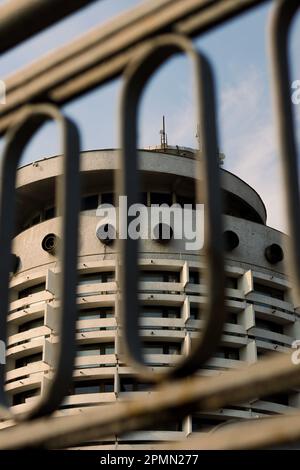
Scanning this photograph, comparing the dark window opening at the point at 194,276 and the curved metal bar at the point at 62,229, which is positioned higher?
the dark window opening at the point at 194,276

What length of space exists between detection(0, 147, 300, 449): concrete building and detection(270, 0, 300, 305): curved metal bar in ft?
117

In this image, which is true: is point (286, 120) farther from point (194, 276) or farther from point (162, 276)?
point (194, 276)

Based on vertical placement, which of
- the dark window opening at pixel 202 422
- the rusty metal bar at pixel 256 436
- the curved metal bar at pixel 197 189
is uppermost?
the dark window opening at pixel 202 422

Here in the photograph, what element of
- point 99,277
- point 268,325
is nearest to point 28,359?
point 99,277

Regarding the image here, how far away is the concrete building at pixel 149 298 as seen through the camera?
3841 centimetres

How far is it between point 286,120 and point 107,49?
32 cm

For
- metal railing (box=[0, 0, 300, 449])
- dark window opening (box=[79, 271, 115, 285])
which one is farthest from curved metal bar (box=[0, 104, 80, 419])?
dark window opening (box=[79, 271, 115, 285])

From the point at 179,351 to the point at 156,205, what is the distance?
744cm

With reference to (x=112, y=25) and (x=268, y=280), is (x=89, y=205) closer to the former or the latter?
(x=268, y=280)

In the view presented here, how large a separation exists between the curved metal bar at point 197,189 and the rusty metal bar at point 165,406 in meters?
0.03

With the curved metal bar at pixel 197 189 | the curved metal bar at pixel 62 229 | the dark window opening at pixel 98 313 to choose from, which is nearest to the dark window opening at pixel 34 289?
the dark window opening at pixel 98 313

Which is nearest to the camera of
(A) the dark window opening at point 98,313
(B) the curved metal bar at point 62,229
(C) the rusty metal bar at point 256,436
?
(C) the rusty metal bar at point 256,436

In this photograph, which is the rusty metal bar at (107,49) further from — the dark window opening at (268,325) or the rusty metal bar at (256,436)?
the dark window opening at (268,325)

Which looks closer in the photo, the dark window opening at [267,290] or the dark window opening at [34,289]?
the dark window opening at [34,289]
